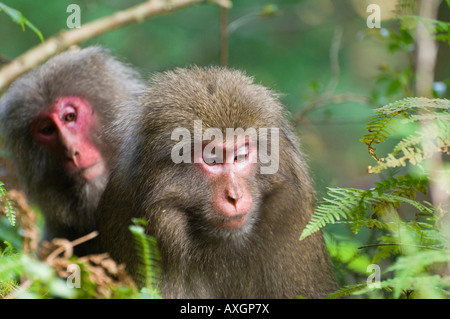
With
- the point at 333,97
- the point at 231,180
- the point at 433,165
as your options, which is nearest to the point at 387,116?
the point at 433,165

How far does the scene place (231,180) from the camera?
425 centimetres

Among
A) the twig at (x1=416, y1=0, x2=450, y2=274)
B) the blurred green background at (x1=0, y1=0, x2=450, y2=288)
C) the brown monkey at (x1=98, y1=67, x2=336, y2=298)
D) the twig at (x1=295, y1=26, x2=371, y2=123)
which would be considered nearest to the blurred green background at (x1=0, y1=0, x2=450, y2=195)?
the blurred green background at (x1=0, y1=0, x2=450, y2=288)

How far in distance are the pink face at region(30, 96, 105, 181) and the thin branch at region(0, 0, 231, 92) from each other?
1.56ft

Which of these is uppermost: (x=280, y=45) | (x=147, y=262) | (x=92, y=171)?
(x=280, y=45)

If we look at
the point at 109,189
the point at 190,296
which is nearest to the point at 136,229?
the point at 190,296

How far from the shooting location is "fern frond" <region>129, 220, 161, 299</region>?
3031mm

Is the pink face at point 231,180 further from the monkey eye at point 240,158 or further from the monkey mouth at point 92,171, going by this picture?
the monkey mouth at point 92,171

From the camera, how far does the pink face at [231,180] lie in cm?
425

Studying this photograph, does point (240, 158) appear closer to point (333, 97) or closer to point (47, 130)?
point (47, 130)

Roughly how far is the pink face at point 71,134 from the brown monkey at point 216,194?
100cm

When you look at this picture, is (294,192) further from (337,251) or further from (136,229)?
(136,229)

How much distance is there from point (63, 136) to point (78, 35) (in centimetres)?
124

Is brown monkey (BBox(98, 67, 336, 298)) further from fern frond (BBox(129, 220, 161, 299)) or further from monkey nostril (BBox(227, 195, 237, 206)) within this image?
fern frond (BBox(129, 220, 161, 299))

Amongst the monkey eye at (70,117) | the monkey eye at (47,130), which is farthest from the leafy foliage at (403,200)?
the monkey eye at (47,130)
